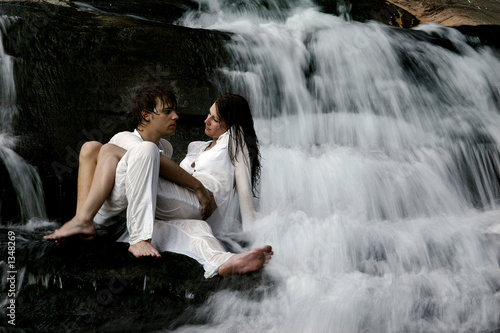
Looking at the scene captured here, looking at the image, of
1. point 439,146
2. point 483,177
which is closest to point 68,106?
point 439,146

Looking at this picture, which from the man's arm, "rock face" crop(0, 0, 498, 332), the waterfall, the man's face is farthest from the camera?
"rock face" crop(0, 0, 498, 332)

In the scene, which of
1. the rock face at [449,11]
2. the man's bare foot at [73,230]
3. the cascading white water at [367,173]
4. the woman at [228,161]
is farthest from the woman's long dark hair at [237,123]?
the rock face at [449,11]

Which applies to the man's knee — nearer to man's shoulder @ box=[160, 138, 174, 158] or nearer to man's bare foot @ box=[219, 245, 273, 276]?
man's shoulder @ box=[160, 138, 174, 158]

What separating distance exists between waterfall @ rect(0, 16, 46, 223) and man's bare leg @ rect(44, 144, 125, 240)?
1421 mm

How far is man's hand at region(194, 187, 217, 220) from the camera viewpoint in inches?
174

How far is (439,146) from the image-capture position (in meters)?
6.55

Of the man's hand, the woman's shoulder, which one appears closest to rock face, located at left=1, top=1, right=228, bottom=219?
the woman's shoulder

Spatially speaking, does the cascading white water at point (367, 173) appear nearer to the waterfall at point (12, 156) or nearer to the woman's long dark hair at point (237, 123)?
the woman's long dark hair at point (237, 123)

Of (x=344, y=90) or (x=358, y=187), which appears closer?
(x=358, y=187)

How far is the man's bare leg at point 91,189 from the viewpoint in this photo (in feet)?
12.9

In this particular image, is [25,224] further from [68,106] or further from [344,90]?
[344,90]

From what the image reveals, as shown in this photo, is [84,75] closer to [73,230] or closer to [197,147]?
[197,147]

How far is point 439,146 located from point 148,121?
364 cm

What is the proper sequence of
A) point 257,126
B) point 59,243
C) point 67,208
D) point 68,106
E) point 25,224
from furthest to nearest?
point 257,126
point 68,106
point 67,208
point 25,224
point 59,243
